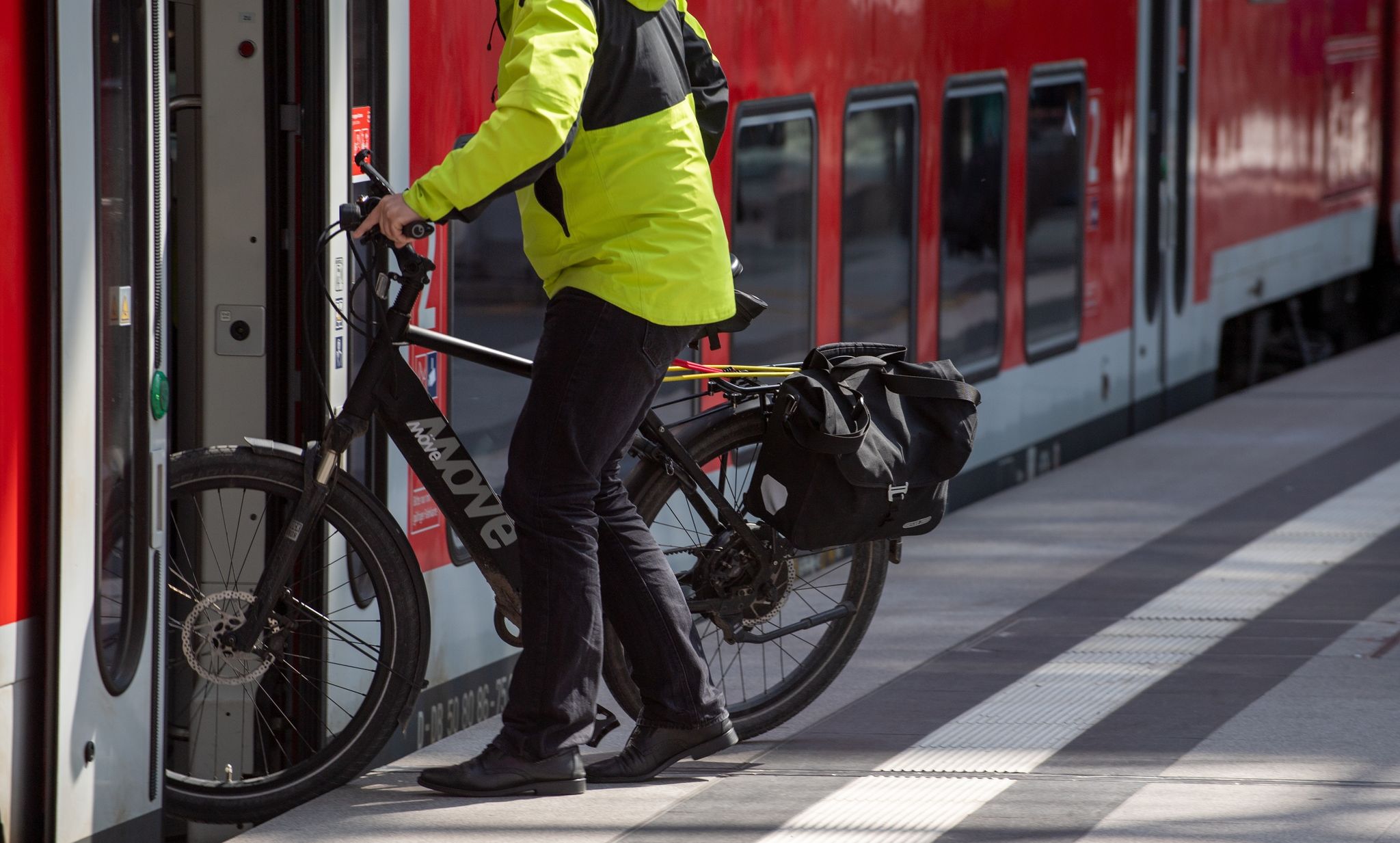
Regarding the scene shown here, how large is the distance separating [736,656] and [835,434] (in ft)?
2.57

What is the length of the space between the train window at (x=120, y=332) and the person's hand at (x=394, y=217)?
0.37 metres

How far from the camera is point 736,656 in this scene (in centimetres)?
461

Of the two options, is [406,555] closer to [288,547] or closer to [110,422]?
[288,547]

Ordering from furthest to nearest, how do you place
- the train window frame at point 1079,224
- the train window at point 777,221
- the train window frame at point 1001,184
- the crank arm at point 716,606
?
1. the train window frame at point 1079,224
2. the train window frame at point 1001,184
3. the train window at point 777,221
4. the crank arm at point 716,606

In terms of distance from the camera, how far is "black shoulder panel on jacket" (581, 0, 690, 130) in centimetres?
357

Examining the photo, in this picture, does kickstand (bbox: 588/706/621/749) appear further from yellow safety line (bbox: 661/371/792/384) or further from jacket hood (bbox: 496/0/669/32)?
jacket hood (bbox: 496/0/669/32)

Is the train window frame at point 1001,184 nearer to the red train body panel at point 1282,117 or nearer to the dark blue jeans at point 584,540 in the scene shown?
the red train body panel at point 1282,117


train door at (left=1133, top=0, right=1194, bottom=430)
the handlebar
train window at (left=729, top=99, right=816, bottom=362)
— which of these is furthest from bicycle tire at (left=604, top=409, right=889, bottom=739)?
train door at (left=1133, top=0, right=1194, bottom=430)

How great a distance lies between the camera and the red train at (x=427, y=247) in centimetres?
326

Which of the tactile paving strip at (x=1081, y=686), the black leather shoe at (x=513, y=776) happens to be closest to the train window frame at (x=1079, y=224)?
the tactile paving strip at (x=1081, y=686)

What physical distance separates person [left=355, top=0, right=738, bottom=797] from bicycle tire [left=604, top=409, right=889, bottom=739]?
26cm

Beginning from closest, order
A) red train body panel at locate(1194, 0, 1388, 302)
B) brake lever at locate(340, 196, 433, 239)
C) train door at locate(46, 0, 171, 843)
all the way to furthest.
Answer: train door at locate(46, 0, 171, 843), brake lever at locate(340, 196, 433, 239), red train body panel at locate(1194, 0, 1388, 302)

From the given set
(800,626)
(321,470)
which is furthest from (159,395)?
(800,626)

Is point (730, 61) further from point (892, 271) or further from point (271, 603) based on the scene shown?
point (271, 603)
